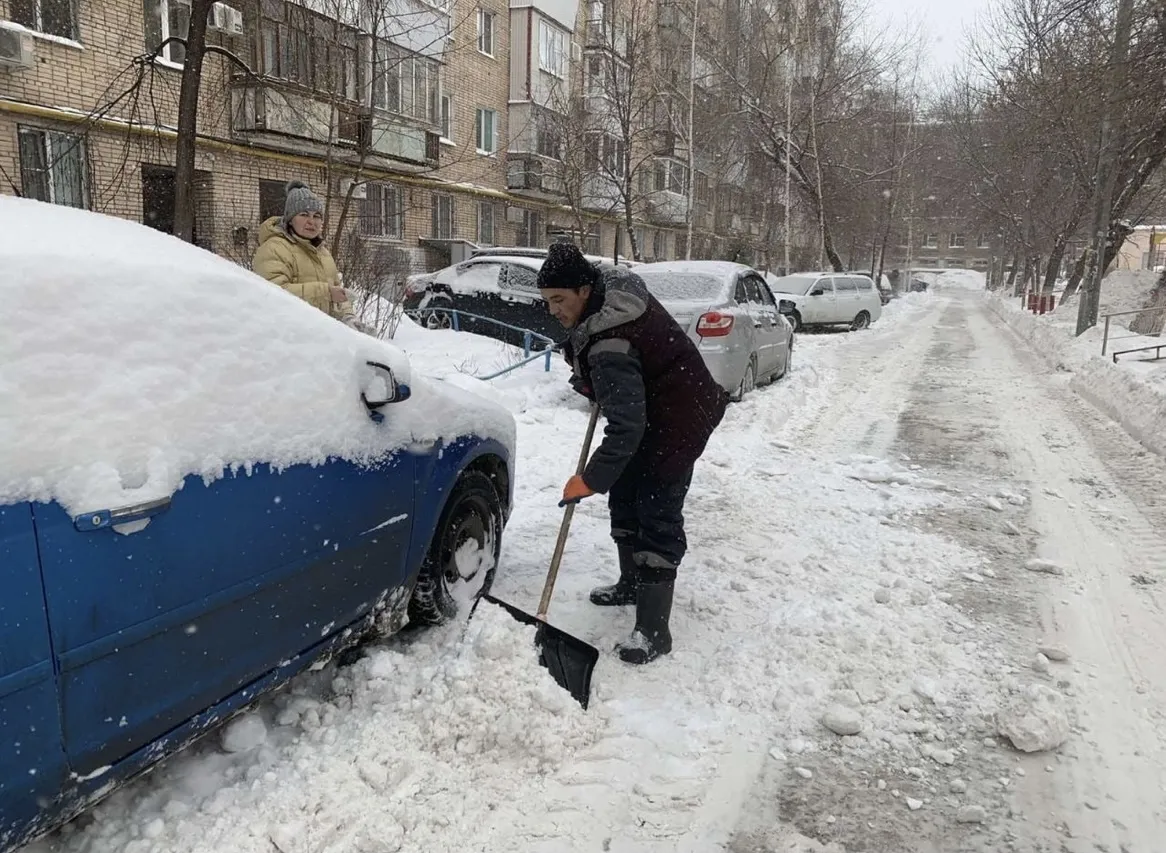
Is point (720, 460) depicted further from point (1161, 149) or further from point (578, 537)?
point (1161, 149)

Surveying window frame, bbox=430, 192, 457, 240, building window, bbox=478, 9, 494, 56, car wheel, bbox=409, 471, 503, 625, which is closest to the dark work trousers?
car wheel, bbox=409, 471, 503, 625

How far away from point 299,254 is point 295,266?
0.29ft

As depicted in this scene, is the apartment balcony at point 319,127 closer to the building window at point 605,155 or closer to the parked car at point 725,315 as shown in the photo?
the building window at point 605,155

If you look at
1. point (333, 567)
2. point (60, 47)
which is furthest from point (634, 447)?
point (60, 47)

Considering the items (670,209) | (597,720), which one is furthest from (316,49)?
(670,209)

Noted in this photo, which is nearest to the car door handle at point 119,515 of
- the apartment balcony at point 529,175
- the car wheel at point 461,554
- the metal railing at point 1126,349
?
the car wheel at point 461,554

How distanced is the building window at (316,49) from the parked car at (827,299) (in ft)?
39.5

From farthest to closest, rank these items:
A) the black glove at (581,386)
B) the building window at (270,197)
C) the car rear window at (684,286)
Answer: the building window at (270,197)
the car rear window at (684,286)
the black glove at (581,386)

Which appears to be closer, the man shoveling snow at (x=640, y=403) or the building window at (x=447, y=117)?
the man shoveling snow at (x=640, y=403)

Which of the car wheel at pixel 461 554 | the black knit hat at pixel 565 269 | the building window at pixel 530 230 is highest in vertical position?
the building window at pixel 530 230

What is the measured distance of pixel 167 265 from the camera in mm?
2303

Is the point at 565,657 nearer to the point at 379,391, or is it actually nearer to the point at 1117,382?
the point at 379,391

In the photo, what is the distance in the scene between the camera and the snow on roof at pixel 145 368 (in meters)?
1.85

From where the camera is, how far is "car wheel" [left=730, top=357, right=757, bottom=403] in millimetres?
9297
